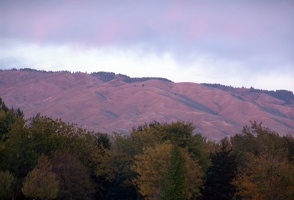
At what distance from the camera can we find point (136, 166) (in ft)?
167

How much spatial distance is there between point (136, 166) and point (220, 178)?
926 centimetres

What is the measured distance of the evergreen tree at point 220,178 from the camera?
49.7 m

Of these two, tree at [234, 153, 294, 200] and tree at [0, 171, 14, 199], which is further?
tree at [0, 171, 14, 199]

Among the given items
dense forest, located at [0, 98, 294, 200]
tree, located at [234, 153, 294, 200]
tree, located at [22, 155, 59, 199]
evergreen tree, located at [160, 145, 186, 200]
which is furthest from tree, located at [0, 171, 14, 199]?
tree, located at [234, 153, 294, 200]

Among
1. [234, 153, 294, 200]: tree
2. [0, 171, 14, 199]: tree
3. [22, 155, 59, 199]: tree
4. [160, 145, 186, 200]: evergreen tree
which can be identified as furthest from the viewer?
[160, 145, 186, 200]: evergreen tree

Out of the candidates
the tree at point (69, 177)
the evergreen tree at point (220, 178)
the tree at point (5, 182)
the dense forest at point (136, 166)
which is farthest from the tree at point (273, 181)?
the tree at point (5, 182)

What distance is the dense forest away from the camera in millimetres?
41688

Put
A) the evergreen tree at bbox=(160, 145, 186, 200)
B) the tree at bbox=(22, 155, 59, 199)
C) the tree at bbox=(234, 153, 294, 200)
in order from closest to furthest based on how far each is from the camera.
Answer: the tree at bbox=(234, 153, 294, 200)
the tree at bbox=(22, 155, 59, 199)
the evergreen tree at bbox=(160, 145, 186, 200)

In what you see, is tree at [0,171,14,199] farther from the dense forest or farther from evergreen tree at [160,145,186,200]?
evergreen tree at [160,145,186,200]

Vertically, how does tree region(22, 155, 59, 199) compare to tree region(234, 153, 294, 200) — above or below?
below

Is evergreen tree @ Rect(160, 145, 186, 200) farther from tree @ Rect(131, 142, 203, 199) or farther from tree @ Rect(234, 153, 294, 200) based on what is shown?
tree @ Rect(234, 153, 294, 200)

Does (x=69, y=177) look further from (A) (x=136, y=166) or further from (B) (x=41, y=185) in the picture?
(A) (x=136, y=166)

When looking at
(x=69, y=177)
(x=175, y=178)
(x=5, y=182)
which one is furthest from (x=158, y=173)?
(x=5, y=182)

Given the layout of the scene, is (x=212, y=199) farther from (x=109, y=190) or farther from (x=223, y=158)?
(x=109, y=190)
